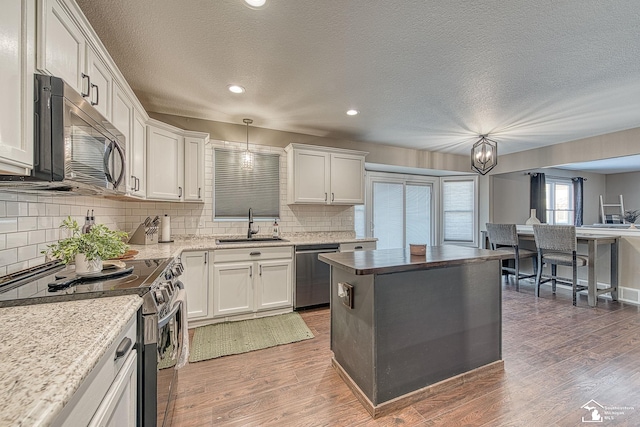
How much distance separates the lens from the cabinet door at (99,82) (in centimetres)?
158

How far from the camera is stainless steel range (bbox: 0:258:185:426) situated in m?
1.13

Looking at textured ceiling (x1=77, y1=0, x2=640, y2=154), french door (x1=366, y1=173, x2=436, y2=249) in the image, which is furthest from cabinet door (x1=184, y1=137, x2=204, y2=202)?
french door (x1=366, y1=173, x2=436, y2=249)

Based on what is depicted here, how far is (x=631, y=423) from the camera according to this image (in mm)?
1588

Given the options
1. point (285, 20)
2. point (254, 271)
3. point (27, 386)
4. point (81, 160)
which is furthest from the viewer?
point (254, 271)

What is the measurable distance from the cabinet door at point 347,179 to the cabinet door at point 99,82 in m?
2.63

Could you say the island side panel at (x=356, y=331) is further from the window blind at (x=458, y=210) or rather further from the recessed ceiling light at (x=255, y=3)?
the window blind at (x=458, y=210)

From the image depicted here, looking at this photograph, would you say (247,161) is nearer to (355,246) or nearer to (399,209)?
(355,246)

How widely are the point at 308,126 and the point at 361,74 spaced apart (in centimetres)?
A: 147

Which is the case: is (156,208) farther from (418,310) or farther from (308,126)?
(418,310)

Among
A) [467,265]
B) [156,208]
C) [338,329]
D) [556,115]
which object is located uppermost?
[556,115]

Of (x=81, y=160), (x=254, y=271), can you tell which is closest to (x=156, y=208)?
(x=254, y=271)

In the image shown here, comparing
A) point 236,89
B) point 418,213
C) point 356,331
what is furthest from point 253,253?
point 418,213

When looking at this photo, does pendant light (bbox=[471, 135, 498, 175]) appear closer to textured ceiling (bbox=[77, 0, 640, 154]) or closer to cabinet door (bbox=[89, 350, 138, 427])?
textured ceiling (bbox=[77, 0, 640, 154])

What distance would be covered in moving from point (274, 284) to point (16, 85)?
263cm
